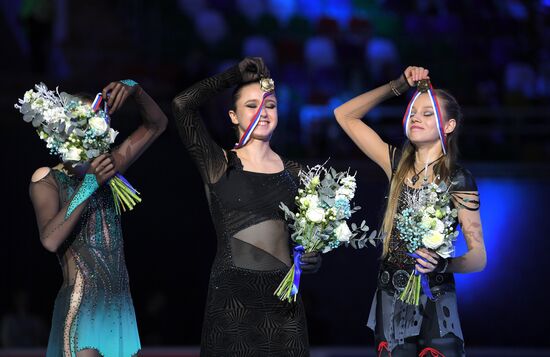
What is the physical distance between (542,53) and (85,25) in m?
5.00

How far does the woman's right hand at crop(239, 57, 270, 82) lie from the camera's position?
4.73m

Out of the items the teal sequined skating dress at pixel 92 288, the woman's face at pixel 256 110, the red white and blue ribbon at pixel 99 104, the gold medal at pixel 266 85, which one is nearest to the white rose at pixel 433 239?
the woman's face at pixel 256 110

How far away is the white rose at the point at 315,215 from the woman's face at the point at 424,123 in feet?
2.03

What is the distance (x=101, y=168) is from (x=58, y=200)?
0.77ft

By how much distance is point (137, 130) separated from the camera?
4820 mm

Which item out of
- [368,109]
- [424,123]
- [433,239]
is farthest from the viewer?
[368,109]

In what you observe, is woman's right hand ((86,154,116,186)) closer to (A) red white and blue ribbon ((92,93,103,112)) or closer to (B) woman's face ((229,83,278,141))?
(A) red white and blue ribbon ((92,93,103,112))

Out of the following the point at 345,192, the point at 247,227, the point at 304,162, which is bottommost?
the point at 247,227

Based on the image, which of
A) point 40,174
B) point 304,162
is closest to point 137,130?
point 40,174

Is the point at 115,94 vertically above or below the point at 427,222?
above

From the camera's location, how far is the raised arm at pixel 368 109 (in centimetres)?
489

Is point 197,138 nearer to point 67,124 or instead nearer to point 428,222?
point 67,124

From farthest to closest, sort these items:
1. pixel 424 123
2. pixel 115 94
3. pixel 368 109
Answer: pixel 368 109
pixel 424 123
pixel 115 94

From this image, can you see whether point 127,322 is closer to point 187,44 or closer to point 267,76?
point 267,76
